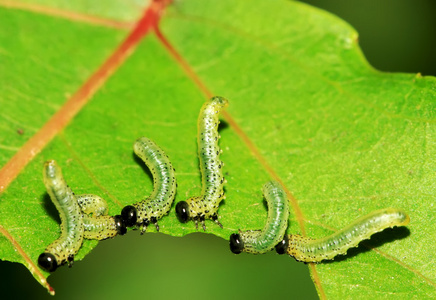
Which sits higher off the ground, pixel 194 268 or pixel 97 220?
pixel 97 220

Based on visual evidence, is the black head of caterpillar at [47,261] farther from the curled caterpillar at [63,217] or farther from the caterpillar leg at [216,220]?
the caterpillar leg at [216,220]

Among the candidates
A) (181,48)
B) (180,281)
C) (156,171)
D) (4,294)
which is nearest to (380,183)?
(156,171)

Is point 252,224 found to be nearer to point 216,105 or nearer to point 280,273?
point 216,105

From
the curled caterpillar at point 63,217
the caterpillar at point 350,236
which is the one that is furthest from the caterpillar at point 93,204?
the caterpillar at point 350,236

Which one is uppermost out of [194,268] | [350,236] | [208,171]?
[208,171]

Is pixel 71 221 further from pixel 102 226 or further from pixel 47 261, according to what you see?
pixel 47 261

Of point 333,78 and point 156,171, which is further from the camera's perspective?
point 333,78

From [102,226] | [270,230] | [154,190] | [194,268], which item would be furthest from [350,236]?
[194,268]
